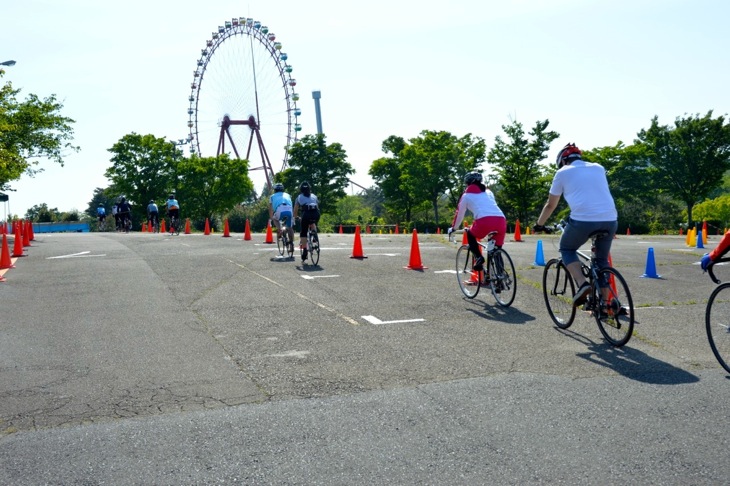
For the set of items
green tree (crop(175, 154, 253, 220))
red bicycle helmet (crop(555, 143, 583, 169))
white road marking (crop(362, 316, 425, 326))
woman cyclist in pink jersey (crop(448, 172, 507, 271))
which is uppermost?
green tree (crop(175, 154, 253, 220))

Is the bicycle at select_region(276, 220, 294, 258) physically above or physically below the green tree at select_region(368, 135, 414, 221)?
below

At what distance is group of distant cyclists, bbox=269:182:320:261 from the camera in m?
14.6

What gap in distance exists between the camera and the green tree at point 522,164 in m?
56.8

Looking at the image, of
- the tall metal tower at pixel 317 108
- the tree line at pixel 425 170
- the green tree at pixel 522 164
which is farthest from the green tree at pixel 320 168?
the tall metal tower at pixel 317 108

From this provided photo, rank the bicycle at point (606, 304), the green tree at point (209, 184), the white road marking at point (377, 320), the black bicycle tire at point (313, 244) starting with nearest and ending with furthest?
the bicycle at point (606, 304) → the white road marking at point (377, 320) → the black bicycle tire at point (313, 244) → the green tree at point (209, 184)

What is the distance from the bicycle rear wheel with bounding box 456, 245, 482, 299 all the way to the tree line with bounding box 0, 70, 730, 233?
2726 cm

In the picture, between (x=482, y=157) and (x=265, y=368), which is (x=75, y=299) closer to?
(x=265, y=368)

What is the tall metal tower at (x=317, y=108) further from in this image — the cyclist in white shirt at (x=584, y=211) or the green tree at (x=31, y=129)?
the cyclist in white shirt at (x=584, y=211)

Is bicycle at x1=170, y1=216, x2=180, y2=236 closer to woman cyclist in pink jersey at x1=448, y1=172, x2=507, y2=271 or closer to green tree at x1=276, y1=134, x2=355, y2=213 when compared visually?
woman cyclist in pink jersey at x1=448, y1=172, x2=507, y2=271

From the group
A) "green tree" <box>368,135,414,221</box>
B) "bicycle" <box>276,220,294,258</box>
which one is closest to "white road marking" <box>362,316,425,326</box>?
"bicycle" <box>276,220,294,258</box>

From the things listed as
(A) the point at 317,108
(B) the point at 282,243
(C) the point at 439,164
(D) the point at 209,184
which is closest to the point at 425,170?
(C) the point at 439,164

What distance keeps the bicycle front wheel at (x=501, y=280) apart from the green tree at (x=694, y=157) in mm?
49905

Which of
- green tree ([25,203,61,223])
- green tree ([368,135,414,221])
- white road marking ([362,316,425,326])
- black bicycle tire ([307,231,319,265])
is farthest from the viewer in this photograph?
green tree ([25,203,61,223])

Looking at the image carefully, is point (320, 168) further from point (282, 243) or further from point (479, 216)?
point (479, 216)
